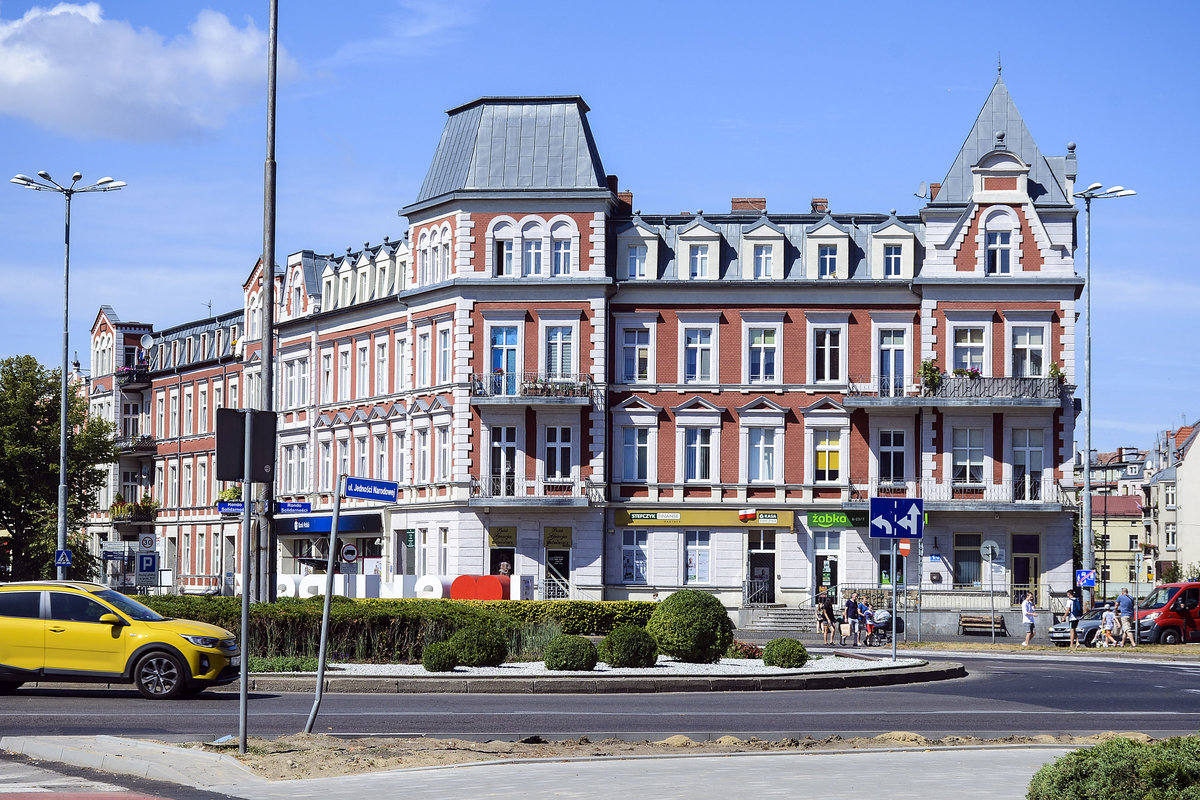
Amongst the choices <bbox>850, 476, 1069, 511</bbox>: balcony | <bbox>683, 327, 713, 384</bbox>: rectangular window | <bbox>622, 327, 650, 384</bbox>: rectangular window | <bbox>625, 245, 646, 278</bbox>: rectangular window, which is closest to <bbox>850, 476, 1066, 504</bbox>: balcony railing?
<bbox>850, 476, 1069, 511</bbox>: balcony

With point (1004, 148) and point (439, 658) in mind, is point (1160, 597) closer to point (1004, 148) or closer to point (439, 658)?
point (1004, 148)

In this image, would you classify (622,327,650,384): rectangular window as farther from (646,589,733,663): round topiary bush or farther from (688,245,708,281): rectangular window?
(646,589,733,663): round topiary bush

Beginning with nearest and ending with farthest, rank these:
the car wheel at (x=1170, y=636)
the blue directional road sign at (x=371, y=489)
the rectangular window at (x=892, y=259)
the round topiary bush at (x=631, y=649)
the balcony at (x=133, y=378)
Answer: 1. the blue directional road sign at (x=371, y=489)
2. the round topiary bush at (x=631, y=649)
3. the car wheel at (x=1170, y=636)
4. the rectangular window at (x=892, y=259)
5. the balcony at (x=133, y=378)

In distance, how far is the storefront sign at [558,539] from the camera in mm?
55375

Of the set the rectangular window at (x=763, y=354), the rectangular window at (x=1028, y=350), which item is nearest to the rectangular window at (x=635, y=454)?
the rectangular window at (x=763, y=354)

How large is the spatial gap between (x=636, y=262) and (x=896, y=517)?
27.1 metres

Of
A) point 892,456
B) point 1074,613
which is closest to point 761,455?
point 892,456

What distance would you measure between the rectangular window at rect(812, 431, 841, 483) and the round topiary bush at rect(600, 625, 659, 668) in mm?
29492

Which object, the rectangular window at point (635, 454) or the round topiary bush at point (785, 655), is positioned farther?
the rectangular window at point (635, 454)

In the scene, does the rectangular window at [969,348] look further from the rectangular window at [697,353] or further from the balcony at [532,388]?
the balcony at [532,388]

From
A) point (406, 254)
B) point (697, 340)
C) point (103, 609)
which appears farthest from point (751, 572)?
point (103, 609)

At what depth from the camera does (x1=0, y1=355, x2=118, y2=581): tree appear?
64750 mm

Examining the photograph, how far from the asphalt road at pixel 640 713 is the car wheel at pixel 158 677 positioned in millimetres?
235

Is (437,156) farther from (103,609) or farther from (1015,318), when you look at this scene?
(103,609)
